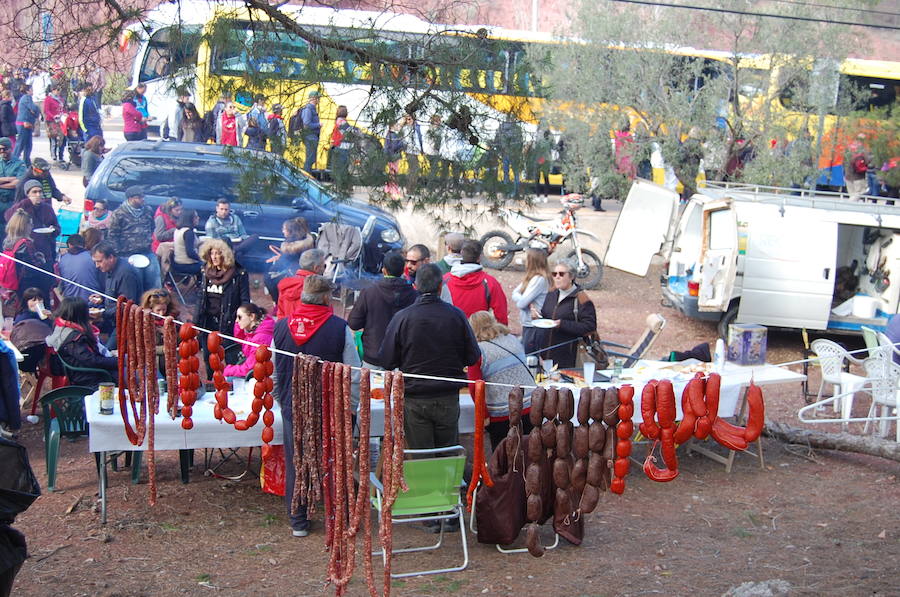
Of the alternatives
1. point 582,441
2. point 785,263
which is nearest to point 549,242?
point 785,263

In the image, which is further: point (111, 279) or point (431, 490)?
point (111, 279)

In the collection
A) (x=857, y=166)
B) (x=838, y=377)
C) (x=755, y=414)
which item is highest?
(x=857, y=166)

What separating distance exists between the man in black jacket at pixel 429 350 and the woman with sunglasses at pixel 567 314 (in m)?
2.19

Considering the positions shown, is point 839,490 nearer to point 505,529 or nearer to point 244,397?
point 505,529

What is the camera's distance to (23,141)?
1656 centimetres

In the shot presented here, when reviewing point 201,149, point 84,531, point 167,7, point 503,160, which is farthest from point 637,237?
point 84,531

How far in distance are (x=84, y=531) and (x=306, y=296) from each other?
2.23m

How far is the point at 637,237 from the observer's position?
14.8 m

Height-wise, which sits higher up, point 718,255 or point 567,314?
point 718,255

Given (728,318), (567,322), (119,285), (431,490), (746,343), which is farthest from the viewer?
(728,318)

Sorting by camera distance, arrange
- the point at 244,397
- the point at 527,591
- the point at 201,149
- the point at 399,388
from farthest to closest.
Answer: the point at 201,149
the point at 244,397
the point at 527,591
the point at 399,388

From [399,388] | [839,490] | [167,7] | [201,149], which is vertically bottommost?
[839,490]

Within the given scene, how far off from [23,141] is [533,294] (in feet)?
39.0

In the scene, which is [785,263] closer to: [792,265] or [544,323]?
[792,265]
